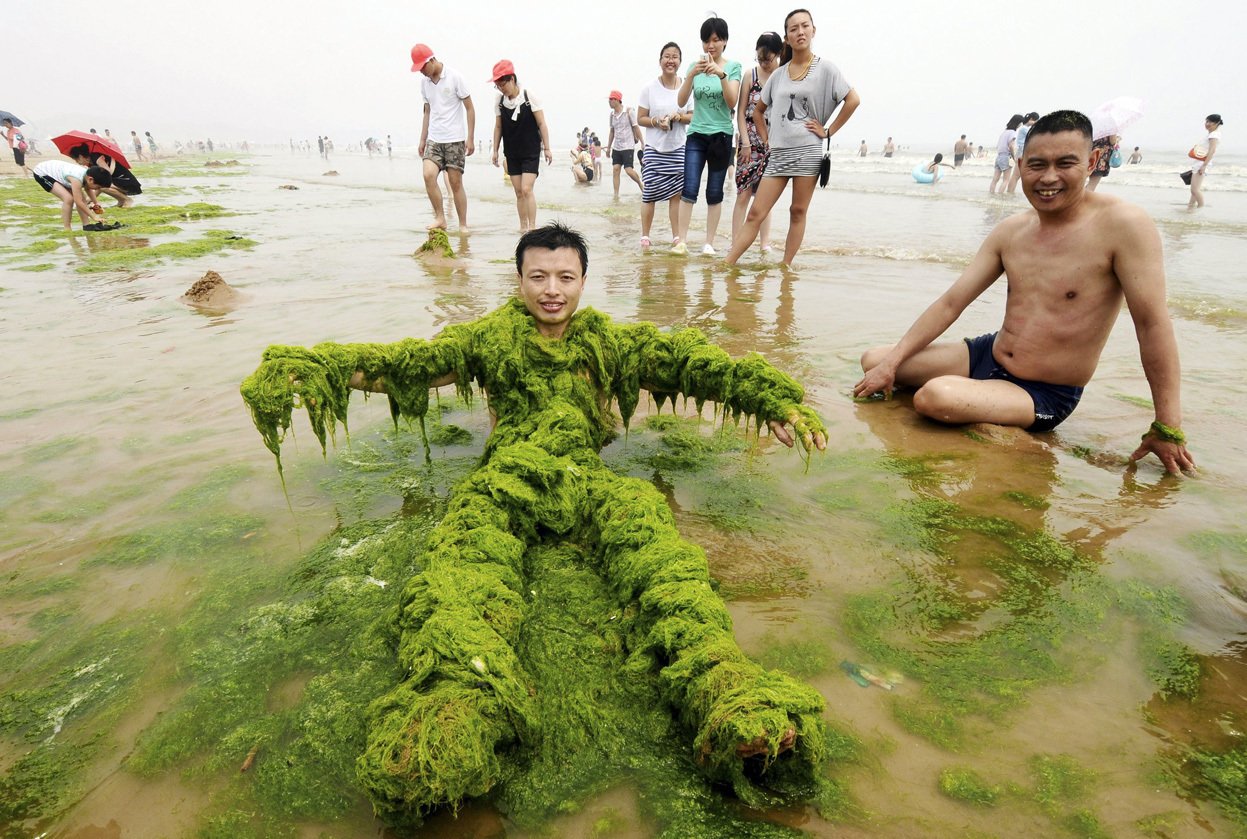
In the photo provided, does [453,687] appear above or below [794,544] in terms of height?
above

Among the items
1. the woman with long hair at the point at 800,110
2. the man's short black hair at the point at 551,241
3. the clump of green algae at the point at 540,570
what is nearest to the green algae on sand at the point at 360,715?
the clump of green algae at the point at 540,570

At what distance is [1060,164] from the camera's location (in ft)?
9.87

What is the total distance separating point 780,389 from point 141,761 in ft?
7.88

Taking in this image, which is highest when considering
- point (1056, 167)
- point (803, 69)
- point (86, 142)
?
point (803, 69)

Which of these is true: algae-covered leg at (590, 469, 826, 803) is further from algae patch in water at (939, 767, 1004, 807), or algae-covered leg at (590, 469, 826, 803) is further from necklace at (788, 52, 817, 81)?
necklace at (788, 52, 817, 81)

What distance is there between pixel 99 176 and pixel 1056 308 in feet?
52.3

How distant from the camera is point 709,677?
156 cm

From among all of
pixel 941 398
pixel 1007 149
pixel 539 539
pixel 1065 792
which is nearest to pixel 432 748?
pixel 539 539

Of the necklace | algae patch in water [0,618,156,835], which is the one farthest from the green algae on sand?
the necklace

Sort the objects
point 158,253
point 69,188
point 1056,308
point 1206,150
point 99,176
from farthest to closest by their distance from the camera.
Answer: point 1206,150
point 99,176
point 69,188
point 158,253
point 1056,308

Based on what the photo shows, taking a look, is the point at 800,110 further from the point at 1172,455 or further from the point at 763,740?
the point at 763,740

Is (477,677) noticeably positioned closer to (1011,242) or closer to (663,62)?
(1011,242)

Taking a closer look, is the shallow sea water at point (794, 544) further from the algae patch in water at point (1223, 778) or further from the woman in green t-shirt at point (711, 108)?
the woman in green t-shirt at point (711, 108)

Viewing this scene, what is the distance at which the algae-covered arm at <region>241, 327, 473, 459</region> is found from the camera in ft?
7.71
